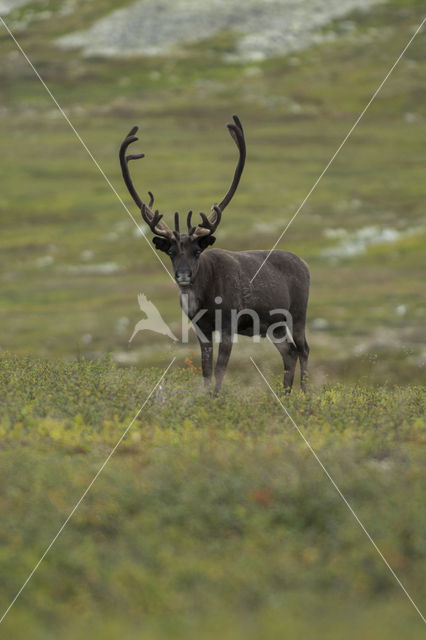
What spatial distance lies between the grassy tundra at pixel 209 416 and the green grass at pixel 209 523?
→ 0.03m

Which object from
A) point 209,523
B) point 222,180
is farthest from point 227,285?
point 222,180

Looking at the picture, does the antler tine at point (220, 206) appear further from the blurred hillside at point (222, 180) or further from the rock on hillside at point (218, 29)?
the rock on hillside at point (218, 29)

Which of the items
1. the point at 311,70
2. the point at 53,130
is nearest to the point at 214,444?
the point at 53,130

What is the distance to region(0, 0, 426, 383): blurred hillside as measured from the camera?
56.6 m

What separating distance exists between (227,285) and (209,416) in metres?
3.74

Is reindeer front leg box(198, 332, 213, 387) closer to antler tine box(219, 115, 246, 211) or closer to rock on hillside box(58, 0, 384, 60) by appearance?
antler tine box(219, 115, 246, 211)

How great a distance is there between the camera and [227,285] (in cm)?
1759

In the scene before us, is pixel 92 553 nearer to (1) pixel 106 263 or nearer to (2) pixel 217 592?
(2) pixel 217 592

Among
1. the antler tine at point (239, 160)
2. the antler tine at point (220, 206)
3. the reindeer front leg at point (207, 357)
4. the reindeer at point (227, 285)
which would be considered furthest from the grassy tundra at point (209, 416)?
the antler tine at point (239, 160)

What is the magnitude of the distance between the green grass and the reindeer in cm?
290

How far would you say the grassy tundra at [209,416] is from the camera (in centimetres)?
1049

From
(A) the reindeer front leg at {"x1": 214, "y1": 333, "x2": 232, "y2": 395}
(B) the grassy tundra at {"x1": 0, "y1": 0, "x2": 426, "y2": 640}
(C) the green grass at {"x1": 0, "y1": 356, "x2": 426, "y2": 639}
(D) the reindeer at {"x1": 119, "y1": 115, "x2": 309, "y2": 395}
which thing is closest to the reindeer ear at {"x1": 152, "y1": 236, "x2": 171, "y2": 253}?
(D) the reindeer at {"x1": 119, "y1": 115, "x2": 309, "y2": 395}

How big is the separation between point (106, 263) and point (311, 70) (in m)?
94.4

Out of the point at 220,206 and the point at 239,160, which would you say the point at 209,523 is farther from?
the point at 239,160
